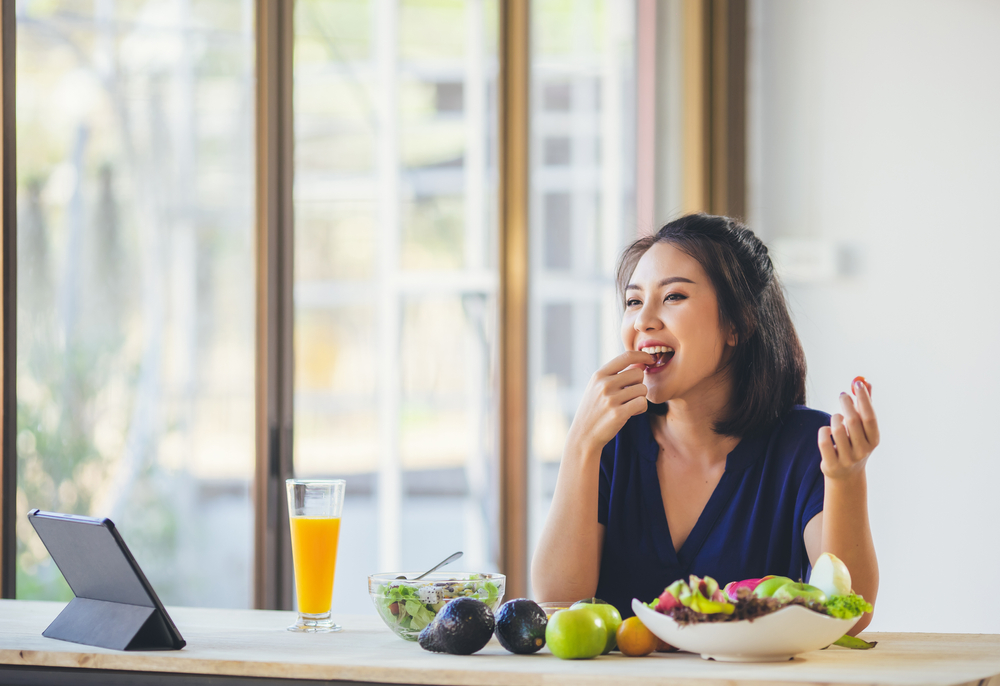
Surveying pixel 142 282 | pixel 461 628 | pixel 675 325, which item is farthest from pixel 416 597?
pixel 142 282

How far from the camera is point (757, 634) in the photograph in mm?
1005

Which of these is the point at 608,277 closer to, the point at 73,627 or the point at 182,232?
the point at 182,232

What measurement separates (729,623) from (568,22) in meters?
2.27

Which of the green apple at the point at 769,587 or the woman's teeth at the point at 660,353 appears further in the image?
the woman's teeth at the point at 660,353

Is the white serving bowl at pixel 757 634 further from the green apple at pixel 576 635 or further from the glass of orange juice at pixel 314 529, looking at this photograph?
the glass of orange juice at pixel 314 529

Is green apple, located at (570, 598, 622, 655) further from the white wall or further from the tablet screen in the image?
the white wall

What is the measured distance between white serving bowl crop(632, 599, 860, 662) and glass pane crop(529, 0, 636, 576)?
5.73 ft

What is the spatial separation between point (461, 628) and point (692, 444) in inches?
26.1

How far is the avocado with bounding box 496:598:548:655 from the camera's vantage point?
110cm

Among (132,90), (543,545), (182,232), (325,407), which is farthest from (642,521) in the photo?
(132,90)

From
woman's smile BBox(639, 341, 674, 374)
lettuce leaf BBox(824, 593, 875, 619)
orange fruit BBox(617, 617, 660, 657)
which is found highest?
woman's smile BBox(639, 341, 674, 374)

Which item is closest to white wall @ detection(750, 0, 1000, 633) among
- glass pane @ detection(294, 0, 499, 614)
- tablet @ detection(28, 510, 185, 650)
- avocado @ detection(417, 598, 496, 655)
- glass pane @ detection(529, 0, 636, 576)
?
glass pane @ detection(529, 0, 636, 576)

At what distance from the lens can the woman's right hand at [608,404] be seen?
1450mm

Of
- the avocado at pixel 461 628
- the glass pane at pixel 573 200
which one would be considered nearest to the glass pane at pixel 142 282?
the glass pane at pixel 573 200
